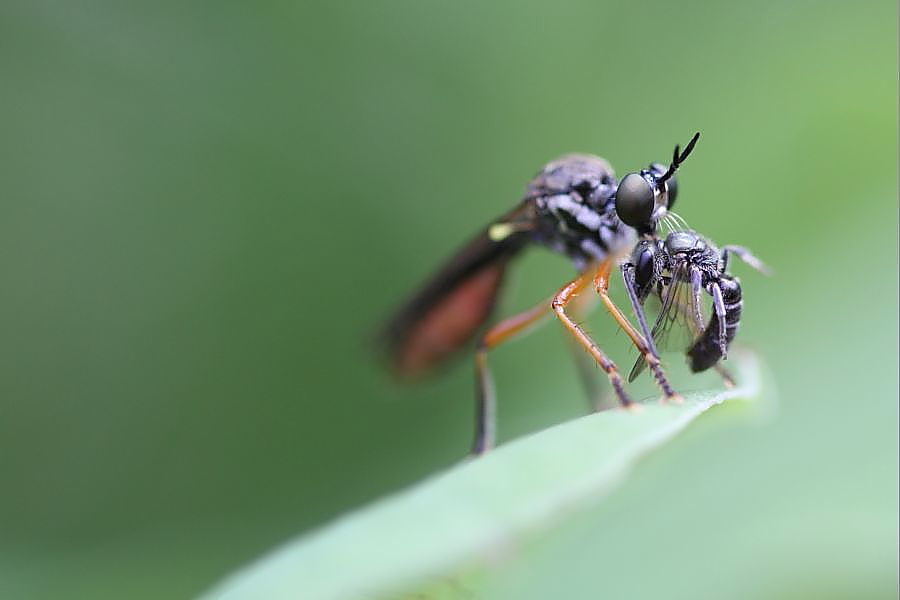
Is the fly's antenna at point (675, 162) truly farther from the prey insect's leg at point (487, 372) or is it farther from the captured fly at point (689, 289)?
the prey insect's leg at point (487, 372)

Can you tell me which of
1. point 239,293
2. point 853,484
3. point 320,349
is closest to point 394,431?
point 320,349

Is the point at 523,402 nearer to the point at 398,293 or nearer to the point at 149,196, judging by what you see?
the point at 398,293

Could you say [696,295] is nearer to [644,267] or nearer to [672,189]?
[644,267]

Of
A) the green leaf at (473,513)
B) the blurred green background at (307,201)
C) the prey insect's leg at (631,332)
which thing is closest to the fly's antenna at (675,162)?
the prey insect's leg at (631,332)

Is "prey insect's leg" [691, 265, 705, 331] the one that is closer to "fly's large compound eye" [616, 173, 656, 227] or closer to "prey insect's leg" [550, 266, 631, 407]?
"prey insect's leg" [550, 266, 631, 407]

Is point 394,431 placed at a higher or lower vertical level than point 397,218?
lower

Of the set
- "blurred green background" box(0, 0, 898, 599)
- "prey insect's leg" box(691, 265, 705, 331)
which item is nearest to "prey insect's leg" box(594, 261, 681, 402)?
"prey insect's leg" box(691, 265, 705, 331)
